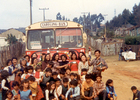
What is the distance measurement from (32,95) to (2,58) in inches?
395

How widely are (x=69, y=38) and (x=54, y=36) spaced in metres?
0.72

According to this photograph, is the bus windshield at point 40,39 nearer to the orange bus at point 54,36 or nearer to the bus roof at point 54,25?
the orange bus at point 54,36

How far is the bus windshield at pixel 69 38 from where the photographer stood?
810 centimetres

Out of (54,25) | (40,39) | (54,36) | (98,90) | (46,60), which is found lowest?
(98,90)

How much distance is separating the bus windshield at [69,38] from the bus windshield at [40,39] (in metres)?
0.33

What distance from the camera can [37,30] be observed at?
8.23 meters

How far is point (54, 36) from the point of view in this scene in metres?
8.07

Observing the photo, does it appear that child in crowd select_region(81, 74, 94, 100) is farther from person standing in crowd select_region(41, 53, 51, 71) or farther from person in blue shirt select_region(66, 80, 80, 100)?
person standing in crowd select_region(41, 53, 51, 71)

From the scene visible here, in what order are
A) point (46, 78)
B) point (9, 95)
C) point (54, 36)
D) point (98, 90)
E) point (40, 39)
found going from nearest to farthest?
1. point (9, 95)
2. point (98, 90)
3. point (46, 78)
4. point (54, 36)
5. point (40, 39)

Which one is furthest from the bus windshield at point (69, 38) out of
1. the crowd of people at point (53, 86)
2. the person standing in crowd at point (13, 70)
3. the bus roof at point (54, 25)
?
the person standing in crowd at point (13, 70)

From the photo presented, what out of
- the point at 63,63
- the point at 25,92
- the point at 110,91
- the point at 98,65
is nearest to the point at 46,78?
the point at 25,92

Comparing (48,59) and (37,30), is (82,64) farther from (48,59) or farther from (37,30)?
(37,30)

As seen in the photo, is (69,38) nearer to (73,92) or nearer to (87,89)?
(87,89)


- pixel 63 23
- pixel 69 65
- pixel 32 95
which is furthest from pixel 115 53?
pixel 32 95
